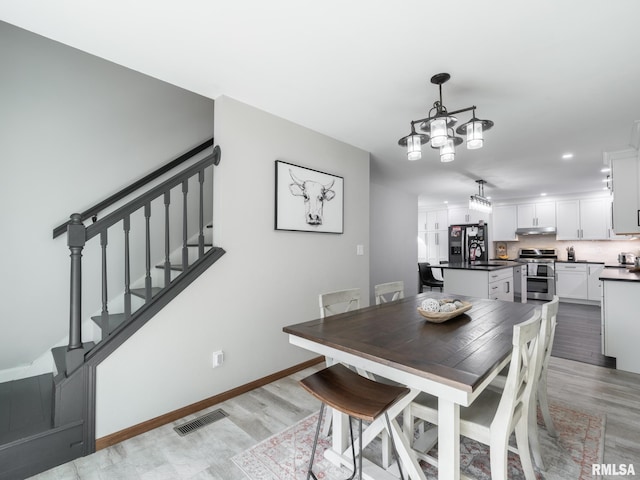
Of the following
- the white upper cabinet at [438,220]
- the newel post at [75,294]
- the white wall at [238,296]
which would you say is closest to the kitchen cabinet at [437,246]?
the white upper cabinet at [438,220]

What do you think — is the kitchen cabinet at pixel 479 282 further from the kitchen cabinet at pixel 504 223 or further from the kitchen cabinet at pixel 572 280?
the kitchen cabinet at pixel 504 223

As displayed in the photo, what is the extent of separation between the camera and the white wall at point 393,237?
559 cm

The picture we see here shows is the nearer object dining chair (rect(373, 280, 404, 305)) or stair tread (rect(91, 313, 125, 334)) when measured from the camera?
stair tread (rect(91, 313, 125, 334))

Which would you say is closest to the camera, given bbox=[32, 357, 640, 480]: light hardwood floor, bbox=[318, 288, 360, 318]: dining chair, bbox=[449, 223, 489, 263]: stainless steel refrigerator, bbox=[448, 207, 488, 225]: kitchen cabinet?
bbox=[32, 357, 640, 480]: light hardwood floor

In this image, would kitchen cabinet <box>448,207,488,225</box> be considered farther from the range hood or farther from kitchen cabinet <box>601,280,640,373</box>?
kitchen cabinet <box>601,280,640,373</box>

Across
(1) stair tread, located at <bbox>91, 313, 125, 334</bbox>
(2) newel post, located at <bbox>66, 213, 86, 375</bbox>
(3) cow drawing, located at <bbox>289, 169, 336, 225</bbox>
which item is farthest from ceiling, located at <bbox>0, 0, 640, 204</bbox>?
(1) stair tread, located at <bbox>91, 313, 125, 334</bbox>

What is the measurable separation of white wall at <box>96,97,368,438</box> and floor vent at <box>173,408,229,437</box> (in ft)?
0.48

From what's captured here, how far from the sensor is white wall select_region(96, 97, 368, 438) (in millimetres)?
2012

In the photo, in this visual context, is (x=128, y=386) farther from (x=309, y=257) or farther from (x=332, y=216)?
(x=332, y=216)

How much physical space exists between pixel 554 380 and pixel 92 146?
451cm

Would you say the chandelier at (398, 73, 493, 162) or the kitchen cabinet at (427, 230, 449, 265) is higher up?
the chandelier at (398, 73, 493, 162)

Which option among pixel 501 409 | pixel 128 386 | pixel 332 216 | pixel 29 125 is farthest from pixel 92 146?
pixel 501 409

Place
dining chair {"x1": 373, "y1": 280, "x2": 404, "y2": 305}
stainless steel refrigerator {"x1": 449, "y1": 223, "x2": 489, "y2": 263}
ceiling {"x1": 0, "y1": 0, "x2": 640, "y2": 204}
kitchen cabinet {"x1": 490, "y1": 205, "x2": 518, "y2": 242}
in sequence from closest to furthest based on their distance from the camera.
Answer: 1. ceiling {"x1": 0, "y1": 0, "x2": 640, "y2": 204}
2. dining chair {"x1": 373, "y1": 280, "x2": 404, "y2": 305}
3. stainless steel refrigerator {"x1": 449, "y1": 223, "x2": 489, "y2": 263}
4. kitchen cabinet {"x1": 490, "y1": 205, "x2": 518, "y2": 242}

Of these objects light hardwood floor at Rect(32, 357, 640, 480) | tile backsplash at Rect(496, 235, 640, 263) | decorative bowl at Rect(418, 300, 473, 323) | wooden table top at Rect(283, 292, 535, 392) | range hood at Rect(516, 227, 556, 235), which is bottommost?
light hardwood floor at Rect(32, 357, 640, 480)
